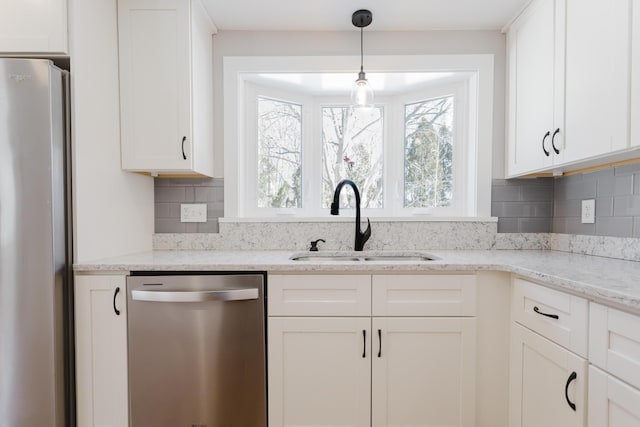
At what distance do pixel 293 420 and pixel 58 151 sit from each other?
156 centimetres

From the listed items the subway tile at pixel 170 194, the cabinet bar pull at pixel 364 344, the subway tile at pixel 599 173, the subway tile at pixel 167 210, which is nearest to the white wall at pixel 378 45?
the subway tile at pixel 599 173

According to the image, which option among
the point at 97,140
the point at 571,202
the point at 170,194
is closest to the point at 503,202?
the point at 571,202

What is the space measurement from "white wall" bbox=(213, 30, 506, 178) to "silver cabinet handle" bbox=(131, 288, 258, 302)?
1.31m

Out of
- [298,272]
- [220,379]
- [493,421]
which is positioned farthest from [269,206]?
[493,421]

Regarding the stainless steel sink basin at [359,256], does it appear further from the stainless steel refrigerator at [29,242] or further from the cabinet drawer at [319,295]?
the stainless steel refrigerator at [29,242]

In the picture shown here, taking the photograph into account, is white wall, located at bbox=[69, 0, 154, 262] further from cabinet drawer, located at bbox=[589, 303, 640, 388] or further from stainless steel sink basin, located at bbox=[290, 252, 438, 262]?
cabinet drawer, located at bbox=[589, 303, 640, 388]

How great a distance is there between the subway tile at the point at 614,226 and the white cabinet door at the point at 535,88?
0.43 m

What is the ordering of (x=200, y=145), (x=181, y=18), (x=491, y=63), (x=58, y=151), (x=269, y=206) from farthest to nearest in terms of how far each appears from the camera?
(x=269, y=206) → (x=491, y=63) → (x=200, y=145) → (x=181, y=18) → (x=58, y=151)

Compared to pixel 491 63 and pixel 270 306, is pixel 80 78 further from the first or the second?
pixel 491 63

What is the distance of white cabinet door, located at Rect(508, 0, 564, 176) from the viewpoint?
4.85 feet

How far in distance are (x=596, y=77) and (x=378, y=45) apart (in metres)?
1.17

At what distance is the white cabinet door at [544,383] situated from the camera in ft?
3.39

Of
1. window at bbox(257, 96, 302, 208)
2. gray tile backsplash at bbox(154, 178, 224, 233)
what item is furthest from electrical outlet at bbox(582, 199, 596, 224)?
gray tile backsplash at bbox(154, 178, 224, 233)

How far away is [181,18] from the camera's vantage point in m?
1.65
